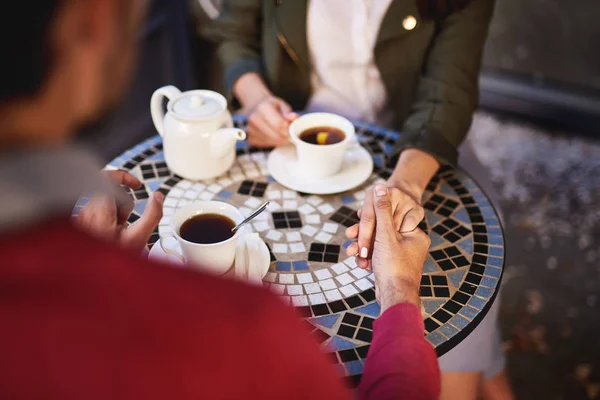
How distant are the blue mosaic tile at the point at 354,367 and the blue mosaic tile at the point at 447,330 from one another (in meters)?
0.17

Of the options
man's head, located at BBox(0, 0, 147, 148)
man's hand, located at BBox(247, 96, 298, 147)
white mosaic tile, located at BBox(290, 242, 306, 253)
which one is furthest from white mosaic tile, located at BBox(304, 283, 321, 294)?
man's head, located at BBox(0, 0, 147, 148)

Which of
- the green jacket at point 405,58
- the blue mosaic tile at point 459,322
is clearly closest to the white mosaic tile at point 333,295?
the blue mosaic tile at point 459,322

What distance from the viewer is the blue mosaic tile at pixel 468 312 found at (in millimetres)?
1114

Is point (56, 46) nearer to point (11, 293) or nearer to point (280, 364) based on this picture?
point (11, 293)

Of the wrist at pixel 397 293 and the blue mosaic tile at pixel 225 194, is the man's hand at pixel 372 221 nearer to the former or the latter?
the wrist at pixel 397 293

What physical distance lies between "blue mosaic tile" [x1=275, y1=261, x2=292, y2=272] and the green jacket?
1.64ft

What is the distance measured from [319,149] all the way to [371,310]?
0.45 metres

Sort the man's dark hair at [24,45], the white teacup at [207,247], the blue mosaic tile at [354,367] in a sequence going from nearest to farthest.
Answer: the man's dark hair at [24,45]
the blue mosaic tile at [354,367]
the white teacup at [207,247]

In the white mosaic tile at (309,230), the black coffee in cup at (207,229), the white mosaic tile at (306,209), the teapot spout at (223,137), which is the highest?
the teapot spout at (223,137)

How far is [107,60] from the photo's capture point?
572 mm

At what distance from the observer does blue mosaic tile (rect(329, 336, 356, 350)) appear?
3.43 ft

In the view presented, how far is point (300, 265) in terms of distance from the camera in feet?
4.02

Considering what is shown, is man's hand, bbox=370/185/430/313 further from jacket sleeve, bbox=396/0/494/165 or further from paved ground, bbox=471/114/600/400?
paved ground, bbox=471/114/600/400

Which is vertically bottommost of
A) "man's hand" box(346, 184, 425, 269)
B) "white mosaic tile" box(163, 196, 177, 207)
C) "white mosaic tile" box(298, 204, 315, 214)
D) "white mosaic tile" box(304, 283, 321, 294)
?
"white mosaic tile" box(298, 204, 315, 214)
